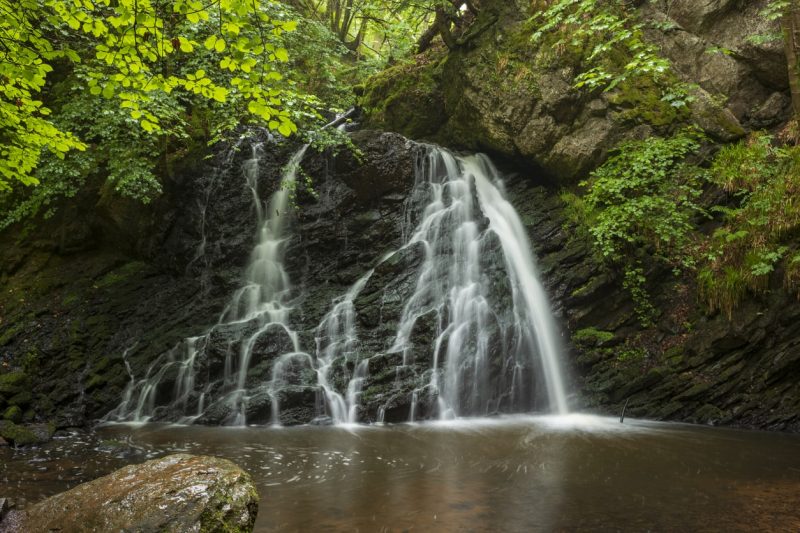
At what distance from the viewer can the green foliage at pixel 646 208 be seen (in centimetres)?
902

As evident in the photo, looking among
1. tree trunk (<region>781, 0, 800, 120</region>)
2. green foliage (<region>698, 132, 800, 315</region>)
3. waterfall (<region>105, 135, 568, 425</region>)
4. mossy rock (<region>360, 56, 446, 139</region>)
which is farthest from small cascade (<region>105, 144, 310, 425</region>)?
tree trunk (<region>781, 0, 800, 120</region>)

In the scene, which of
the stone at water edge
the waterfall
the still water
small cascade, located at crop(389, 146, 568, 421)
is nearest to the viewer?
the stone at water edge

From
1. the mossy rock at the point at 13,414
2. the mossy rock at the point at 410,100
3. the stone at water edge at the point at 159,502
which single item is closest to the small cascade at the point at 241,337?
the mossy rock at the point at 13,414

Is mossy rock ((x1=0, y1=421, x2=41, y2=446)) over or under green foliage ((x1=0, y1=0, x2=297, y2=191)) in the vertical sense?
under

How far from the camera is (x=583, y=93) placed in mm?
11016

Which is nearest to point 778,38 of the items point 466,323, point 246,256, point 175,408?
point 466,323

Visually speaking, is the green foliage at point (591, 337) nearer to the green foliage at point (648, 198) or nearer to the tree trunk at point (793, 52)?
the green foliage at point (648, 198)

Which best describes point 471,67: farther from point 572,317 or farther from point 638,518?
point 638,518

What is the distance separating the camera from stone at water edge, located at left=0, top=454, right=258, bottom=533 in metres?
3.18

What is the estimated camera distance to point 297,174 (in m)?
12.2

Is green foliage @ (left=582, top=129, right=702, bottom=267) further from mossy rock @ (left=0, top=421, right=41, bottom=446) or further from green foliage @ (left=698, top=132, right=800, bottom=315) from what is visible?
mossy rock @ (left=0, top=421, right=41, bottom=446)

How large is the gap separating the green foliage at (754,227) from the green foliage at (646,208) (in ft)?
1.56

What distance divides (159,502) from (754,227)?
895 centimetres

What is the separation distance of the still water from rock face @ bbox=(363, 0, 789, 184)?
6.03m
